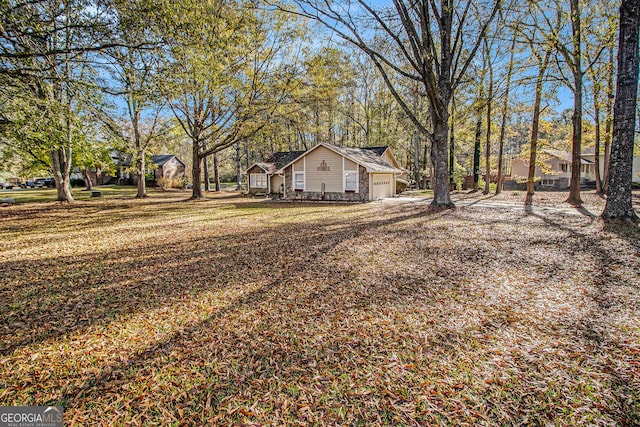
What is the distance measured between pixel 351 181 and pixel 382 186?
10.4ft

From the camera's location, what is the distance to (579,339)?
3.11 metres

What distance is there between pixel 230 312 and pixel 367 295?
6.28 ft

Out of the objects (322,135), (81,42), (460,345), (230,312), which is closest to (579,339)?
(460,345)

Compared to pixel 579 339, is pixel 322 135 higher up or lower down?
higher up

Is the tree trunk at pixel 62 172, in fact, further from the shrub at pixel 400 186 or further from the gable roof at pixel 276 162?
the shrub at pixel 400 186

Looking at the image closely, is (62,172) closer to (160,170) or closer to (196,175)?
(196,175)

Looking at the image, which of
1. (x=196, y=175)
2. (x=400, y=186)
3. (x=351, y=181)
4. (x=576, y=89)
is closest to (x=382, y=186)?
(x=351, y=181)

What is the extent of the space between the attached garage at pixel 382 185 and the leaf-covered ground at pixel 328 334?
12806 mm

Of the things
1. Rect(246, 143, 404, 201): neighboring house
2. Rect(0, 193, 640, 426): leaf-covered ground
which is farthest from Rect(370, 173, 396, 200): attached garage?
Rect(0, 193, 640, 426): leaf-covered ground

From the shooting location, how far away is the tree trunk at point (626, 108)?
830 centimetres

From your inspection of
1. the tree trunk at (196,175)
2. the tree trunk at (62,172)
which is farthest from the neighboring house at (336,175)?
the tree trunk at (62,172)

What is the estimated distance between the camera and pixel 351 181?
1933 cm

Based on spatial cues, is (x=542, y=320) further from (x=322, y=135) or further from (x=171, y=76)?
(x=322, y=135)

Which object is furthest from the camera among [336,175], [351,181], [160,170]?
[160,170]
